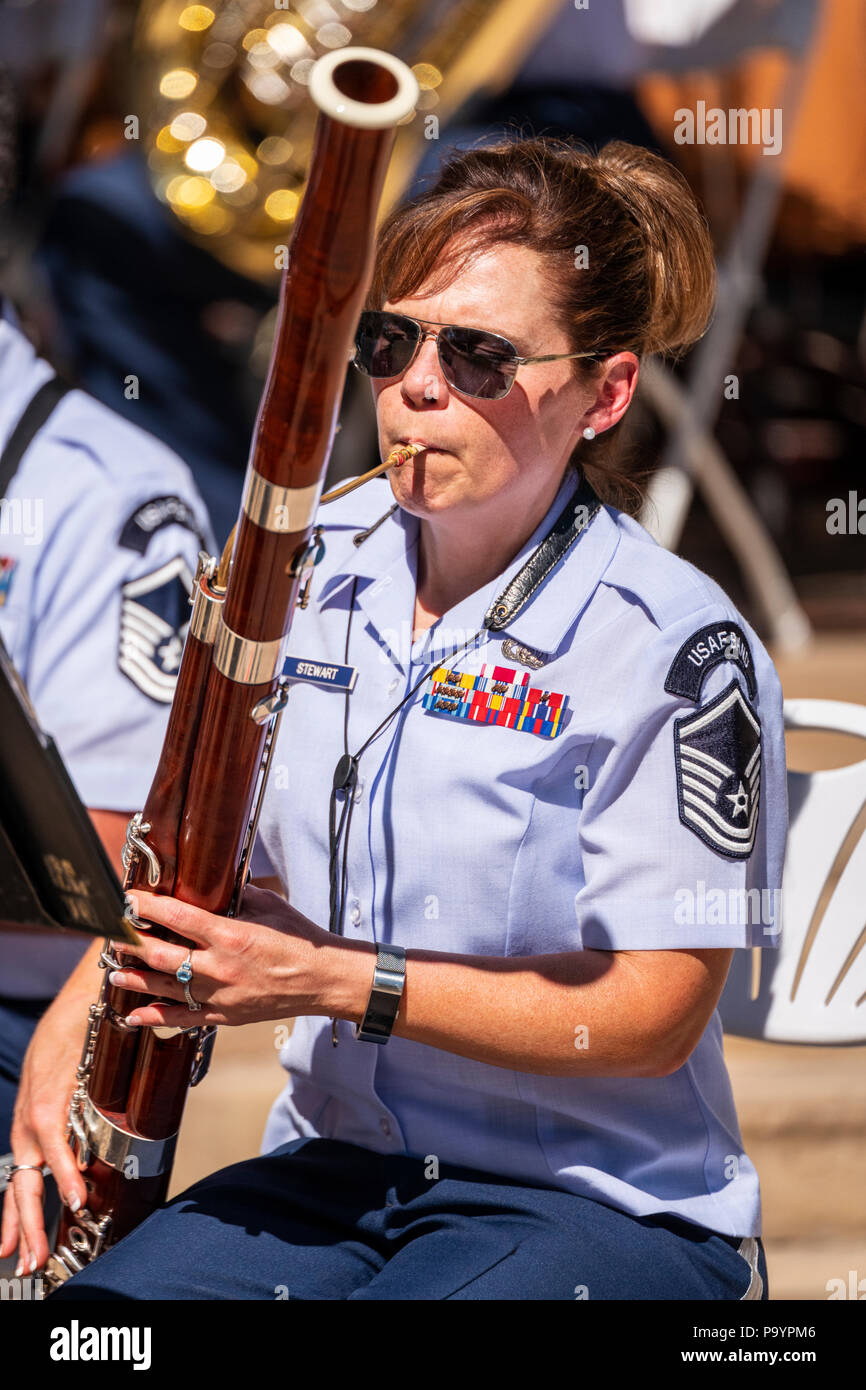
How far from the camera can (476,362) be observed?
1319mm

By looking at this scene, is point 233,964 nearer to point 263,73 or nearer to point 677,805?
point 677,805

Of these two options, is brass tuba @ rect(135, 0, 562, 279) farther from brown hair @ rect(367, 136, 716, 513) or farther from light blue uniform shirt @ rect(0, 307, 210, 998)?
brown hair @ rect(367, 136, 716, 513)

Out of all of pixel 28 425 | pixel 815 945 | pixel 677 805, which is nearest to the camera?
pixel 677 805

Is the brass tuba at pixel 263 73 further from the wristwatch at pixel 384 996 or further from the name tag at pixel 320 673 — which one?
the wristwatch at pixel 384 996

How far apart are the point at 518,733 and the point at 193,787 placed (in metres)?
0.32

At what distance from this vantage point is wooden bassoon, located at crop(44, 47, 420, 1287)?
0.95 metres

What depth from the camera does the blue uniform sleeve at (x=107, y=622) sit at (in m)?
1.74

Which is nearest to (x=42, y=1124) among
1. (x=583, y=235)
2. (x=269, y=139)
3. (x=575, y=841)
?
(x=575, y=841)

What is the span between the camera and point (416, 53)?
351cm

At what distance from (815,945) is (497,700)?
1.98ft
